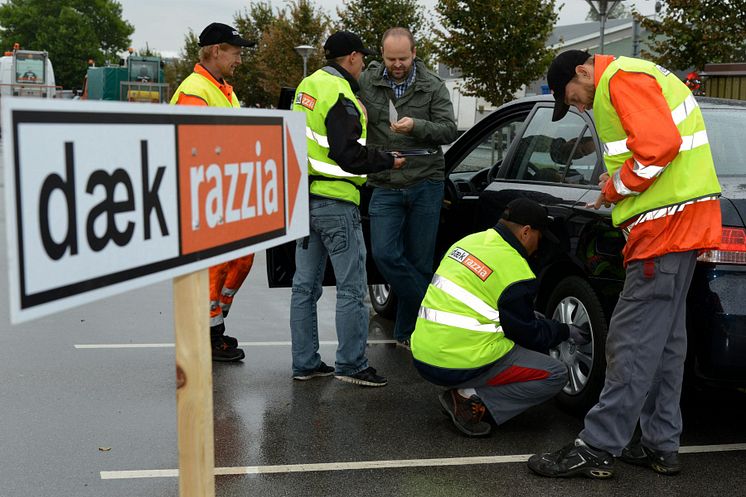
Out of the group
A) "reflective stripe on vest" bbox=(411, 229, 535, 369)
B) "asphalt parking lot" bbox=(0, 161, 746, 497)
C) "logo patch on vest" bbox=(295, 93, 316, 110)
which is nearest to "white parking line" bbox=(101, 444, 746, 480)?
"asphalt parking lot" bbox=(0, 161, 746, 497)

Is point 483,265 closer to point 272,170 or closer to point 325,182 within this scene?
point 325,182

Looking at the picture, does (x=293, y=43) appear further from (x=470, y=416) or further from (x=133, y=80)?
(x=470, y=416)

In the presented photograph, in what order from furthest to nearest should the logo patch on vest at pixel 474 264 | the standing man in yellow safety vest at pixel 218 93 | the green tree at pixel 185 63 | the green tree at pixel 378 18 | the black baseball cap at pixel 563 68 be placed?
1. the green tree at pixel 185 63
2. the green tree at pixel 378 18
3. the standing man in yellow safety vest at pixel 218 93
4. the logo patch on vest at pixel 474 264
5. the black baseball cap at pixel 563 68

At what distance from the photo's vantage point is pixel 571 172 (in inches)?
197

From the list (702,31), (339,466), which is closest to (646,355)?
(339,466)

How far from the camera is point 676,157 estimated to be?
12.7ft

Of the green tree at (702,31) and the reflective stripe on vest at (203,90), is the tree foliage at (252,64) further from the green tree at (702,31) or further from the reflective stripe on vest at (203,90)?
the reflective stripe on vest at (203,90)

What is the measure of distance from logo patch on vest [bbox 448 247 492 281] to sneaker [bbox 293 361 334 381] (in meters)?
1.47

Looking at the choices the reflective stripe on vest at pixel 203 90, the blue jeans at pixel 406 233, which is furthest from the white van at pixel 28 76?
the blue jeans at pixel 406 233

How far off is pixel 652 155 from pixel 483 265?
3.41 feet

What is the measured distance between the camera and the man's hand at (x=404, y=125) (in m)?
5.69

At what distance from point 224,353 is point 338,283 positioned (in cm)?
105

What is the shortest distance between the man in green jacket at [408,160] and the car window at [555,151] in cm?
62

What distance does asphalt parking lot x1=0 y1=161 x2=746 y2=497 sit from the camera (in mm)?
3955
